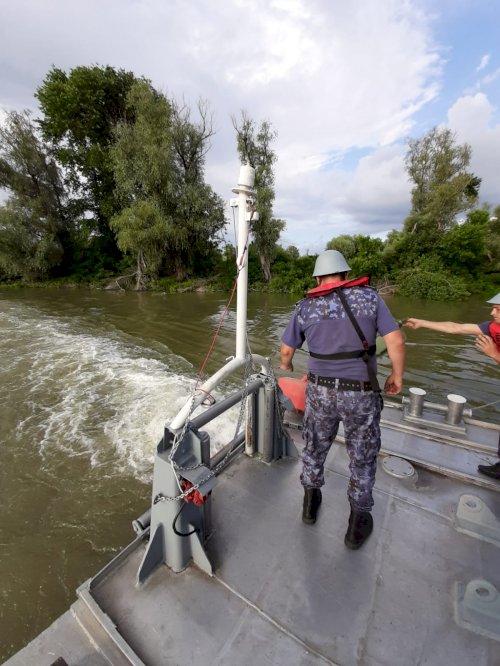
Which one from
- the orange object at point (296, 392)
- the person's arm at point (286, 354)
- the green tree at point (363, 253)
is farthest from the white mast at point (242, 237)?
the green tree at point (363, 253)

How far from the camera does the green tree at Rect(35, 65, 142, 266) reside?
23234 mm

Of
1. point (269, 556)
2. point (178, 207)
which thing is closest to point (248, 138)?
point (178, 207)

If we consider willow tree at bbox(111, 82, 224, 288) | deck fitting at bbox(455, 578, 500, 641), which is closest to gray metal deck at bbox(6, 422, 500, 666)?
deck fitting at bbox(455, 578, 500, 641)

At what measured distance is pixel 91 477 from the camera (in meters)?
3.84

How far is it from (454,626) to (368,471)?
839mm

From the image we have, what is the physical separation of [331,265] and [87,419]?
4.75 m

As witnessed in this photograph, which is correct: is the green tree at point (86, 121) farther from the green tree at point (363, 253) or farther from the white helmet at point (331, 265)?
the white helmet at point (331, 265)

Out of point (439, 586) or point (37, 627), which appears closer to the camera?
point (439, 586)

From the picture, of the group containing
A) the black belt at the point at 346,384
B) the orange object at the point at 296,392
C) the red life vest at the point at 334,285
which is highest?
the red life vest at the point at 334,285

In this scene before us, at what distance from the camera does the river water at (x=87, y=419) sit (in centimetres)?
282

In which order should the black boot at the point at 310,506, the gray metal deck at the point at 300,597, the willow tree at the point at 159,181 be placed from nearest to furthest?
the gray metal deck at the point at 300,597 → the black boot at the point at 310,506 → the willow tree at the point at 159,181

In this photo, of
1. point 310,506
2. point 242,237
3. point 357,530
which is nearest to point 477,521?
point 357,530

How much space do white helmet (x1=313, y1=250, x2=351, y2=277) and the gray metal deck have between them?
→ 6.00ft

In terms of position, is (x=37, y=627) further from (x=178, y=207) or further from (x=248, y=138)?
(x=248, y=138)
